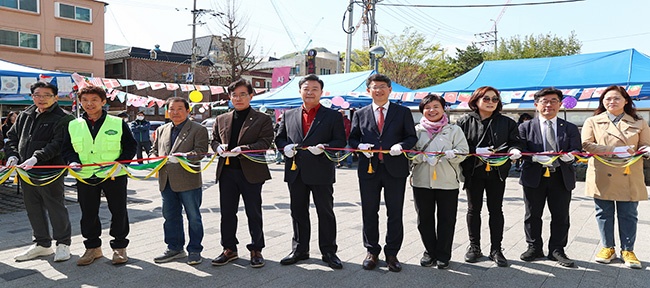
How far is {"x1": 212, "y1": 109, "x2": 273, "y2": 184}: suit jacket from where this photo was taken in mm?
3734

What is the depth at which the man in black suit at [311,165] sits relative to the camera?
3.70 metres

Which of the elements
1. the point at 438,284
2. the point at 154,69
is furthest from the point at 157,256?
the point at 154,69

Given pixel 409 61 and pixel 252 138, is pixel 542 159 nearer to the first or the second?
pixel 252 138

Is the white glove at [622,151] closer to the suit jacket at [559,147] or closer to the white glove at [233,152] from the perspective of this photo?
the suit jacket at [559,147]

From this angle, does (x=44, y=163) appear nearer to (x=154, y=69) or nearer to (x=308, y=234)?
(x=308, y=234)

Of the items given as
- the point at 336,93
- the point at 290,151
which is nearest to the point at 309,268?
the point at 290,151

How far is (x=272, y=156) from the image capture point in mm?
4062

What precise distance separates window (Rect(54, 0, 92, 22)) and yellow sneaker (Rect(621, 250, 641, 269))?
29.3 meters

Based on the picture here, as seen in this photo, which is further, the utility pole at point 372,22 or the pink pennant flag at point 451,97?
the utility pole at point 372,22

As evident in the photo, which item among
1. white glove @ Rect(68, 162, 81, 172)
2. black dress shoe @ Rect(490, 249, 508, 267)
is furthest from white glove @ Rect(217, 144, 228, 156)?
black dress shoe @ Rect(490, 249, 508, 267)

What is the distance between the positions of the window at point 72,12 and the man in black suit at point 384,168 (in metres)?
27.8

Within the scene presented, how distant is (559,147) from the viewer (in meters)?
3.77

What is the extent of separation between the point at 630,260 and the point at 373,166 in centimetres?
228

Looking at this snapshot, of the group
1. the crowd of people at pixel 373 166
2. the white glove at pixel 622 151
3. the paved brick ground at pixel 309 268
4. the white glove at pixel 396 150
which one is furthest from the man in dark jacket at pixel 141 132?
the white glove at pixel 622 151
